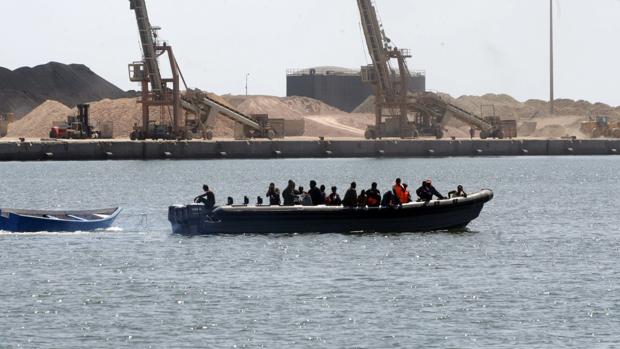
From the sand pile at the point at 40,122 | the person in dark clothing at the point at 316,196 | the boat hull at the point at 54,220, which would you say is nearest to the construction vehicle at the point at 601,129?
the sand pile at the point at 40,122

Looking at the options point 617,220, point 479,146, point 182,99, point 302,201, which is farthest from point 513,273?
point 479,146

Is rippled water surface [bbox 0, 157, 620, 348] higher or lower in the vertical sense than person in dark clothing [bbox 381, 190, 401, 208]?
lower

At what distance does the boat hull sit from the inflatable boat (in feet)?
14.5

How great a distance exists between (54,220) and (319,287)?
1647 centimetres

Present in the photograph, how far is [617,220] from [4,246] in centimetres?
2993

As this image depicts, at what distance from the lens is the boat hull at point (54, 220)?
57.2 m

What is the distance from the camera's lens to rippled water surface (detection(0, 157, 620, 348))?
36906 millimetres

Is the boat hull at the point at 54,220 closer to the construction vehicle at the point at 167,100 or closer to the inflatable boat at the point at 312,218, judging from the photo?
the inflatable boat at the point at 312,218

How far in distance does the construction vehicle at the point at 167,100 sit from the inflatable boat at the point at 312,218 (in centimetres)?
9205

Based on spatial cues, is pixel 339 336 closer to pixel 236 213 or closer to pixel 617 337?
pixel 617 337

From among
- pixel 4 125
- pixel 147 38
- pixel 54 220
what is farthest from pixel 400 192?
pixel 4 125

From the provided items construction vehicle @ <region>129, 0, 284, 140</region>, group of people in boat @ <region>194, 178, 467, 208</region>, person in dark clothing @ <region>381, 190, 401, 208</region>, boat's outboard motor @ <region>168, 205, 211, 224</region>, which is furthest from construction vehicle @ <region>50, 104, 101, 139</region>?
person in dark clothing @ <region>381, 190, 401, 208</region>

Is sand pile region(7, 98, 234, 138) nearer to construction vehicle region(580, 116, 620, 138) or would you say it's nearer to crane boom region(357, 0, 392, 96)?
crane boom region(357, 0, 392, 96)

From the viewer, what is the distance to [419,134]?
549ft
